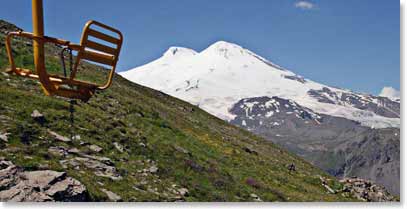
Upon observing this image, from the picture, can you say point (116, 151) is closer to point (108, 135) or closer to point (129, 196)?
point (108, 135)

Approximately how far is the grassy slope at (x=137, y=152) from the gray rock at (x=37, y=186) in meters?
0.63

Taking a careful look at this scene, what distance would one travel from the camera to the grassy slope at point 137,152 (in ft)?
53.0

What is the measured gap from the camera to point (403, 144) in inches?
557

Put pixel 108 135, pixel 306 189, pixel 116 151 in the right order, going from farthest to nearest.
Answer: pixel 306 189 < pixel 108 135 < pixel 116 151

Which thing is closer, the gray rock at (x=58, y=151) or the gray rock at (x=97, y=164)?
the gray rock at (x=97, y=164)

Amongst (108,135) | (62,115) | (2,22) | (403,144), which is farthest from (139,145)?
(2,22)

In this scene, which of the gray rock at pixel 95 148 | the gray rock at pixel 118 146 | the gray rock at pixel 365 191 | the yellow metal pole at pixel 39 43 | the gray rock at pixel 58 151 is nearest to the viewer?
the yellow metal pole at pixel 39 43

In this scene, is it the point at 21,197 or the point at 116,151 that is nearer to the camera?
the point at 21,197

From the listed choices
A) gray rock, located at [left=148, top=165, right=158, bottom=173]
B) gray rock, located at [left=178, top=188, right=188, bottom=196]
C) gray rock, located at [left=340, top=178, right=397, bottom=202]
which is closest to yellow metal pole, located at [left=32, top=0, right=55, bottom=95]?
gray rock, located at [left=178, top=188, right=188, bottom=196]

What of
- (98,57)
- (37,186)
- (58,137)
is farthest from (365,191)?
(98,57)

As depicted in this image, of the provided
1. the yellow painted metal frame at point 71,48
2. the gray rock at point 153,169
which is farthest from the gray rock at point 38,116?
the yellow painted metal frame at point 71,48

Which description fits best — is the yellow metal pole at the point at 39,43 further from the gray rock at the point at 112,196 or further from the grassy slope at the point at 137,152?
the gray rock at the point at 112,196

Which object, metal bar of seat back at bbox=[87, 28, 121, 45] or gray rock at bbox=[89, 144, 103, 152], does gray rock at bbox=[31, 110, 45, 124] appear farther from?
metal bar of seat back at bbox=[87, 28, 121, 45]

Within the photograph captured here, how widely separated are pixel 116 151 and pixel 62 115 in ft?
8.10
